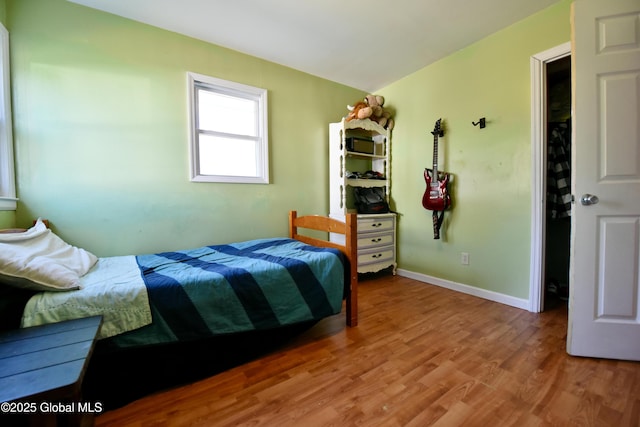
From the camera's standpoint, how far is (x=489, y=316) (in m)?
1.94

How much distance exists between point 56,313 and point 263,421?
3.09 feet

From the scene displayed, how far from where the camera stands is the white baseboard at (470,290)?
2.10 metres

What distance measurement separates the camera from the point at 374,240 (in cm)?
283

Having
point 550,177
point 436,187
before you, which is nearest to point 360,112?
point 436,187

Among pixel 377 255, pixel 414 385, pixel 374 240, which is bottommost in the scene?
pixel 414 385

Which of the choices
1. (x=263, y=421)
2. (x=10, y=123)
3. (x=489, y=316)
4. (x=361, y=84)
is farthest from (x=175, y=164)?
(x=489, y=316)

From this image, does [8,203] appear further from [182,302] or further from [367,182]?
[367,182]

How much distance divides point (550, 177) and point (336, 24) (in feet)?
7.81

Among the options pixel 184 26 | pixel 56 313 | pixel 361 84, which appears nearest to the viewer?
pixel 56 313

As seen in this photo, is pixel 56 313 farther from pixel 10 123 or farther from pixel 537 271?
pixel 537 271

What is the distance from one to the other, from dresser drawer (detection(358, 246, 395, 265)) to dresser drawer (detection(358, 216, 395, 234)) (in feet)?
0.73

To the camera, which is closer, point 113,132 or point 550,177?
point 113,132

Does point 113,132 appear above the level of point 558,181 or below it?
above

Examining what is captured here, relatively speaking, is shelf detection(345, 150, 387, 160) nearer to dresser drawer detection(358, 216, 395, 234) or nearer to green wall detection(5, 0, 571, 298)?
green wall detection(5, 0, 571, 298)
